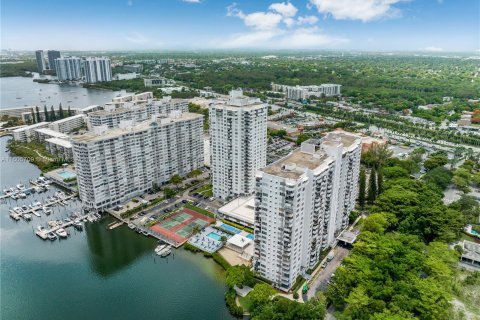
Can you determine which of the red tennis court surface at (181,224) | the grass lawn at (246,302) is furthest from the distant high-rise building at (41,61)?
the grass lawn at (246,302)

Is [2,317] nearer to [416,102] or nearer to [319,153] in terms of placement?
[319,153]

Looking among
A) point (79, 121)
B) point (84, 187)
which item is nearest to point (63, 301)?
point (84, 187)

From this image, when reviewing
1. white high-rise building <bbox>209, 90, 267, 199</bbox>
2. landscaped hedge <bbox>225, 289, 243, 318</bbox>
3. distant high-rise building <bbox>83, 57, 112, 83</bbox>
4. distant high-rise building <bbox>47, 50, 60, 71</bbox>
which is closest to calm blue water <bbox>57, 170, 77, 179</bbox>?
white high-rise building <bbox>209, 90, 267, 199</bbox>

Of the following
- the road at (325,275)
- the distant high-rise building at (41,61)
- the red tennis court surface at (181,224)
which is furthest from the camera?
the distant high-rise building at (41,61)

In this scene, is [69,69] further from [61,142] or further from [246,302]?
[246,302]

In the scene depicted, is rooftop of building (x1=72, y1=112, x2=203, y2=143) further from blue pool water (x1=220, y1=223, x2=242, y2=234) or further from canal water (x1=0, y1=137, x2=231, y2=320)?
blue pool water (x1=220, y1=223, x2=242, y2=234)

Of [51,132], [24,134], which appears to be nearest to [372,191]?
[51,132]

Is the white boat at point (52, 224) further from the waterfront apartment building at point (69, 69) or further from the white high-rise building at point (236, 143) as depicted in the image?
the waterfront apartment building at point (69, 69)
